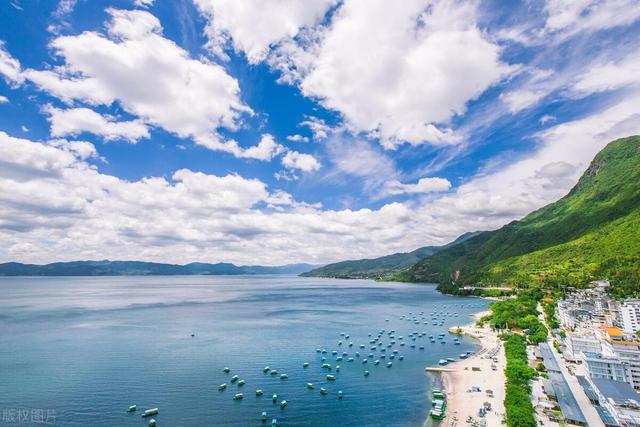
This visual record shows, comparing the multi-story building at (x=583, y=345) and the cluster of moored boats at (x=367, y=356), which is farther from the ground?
the multi-story building at (x=583, y=345)

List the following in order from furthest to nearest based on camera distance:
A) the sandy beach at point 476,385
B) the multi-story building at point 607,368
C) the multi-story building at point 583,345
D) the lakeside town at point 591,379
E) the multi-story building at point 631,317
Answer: the multi-story building at point 631,317 < the multi-story building at point 583,345 < the multi-story building at point 607,368 < the sandy beach at point 476,385 < the lakeside town at point 591,379

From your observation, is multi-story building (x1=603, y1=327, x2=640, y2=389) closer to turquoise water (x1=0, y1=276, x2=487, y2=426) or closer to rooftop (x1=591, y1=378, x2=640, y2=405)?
rooftop (x1=591, y1=378, x2=640, y2=405)

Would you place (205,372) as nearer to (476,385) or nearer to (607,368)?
(476,385)

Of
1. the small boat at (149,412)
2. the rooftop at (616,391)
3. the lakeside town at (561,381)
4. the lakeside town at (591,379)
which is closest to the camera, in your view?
the lakeside town at (591,379)

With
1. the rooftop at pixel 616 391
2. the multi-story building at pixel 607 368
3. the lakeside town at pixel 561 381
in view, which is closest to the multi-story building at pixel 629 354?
the lakeside town at pixel 561 381

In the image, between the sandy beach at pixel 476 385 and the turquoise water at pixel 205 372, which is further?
the turquoise water at pixel 205 372

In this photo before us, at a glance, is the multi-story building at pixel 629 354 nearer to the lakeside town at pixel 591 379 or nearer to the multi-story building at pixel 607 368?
the lakeside town at pixel 591 379

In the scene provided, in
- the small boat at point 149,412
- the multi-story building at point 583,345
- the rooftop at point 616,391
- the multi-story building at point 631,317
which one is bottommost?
the small boat at point 149,412
